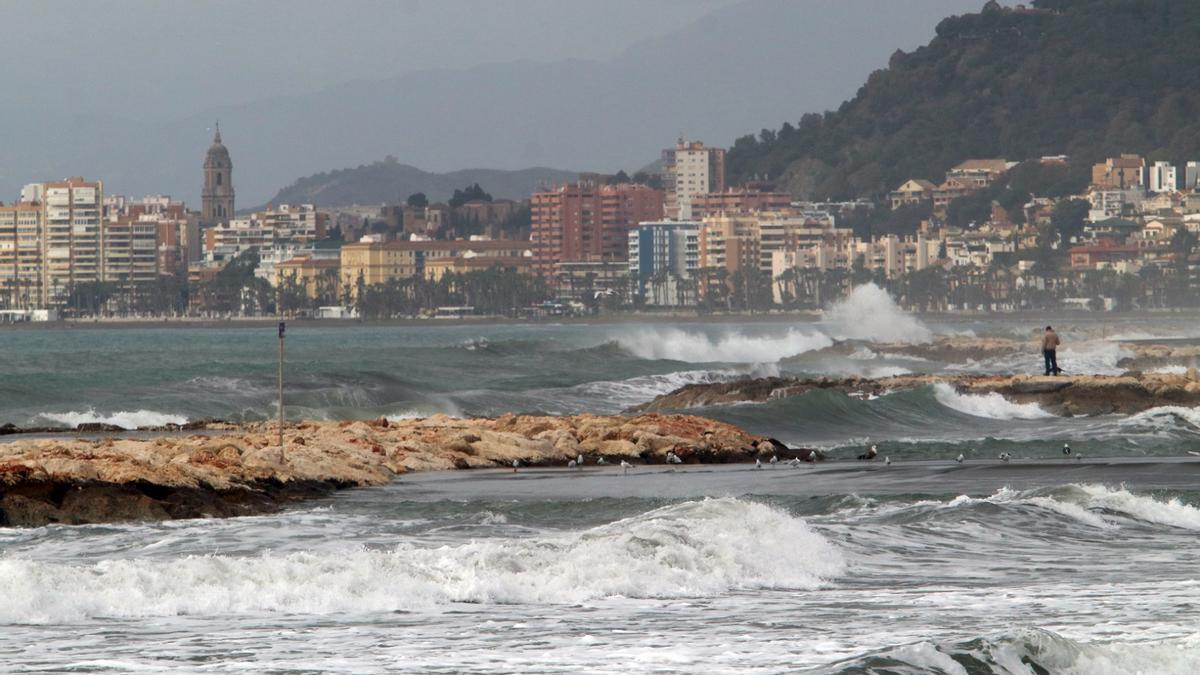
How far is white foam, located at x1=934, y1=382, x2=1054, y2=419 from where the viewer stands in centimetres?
3497

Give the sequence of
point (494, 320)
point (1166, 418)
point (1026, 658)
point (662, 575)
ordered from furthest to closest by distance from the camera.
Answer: point (494, 320)
point (1166, 418)
point (662, 575)
point (1026, 658)

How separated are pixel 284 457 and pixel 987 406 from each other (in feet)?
61.7

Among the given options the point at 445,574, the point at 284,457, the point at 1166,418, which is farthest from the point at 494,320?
the point at 445,574

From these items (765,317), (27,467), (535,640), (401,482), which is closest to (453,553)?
(535,640)

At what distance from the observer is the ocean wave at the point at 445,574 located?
488 inches

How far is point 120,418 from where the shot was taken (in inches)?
1373

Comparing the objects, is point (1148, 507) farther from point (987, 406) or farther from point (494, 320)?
point (494, 320)

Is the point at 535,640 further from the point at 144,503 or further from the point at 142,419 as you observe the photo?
the point at 142,419

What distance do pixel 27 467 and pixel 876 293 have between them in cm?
8105

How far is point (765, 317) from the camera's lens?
595 ft

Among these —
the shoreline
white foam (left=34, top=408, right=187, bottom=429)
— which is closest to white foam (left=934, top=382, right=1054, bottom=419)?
white foam (left=34, top=408, right=187, bottom=429)

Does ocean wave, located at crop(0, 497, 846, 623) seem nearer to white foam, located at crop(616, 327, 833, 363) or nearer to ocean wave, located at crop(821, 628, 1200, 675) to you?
ocean wave, located at crop(821, 628, 1200, 675)

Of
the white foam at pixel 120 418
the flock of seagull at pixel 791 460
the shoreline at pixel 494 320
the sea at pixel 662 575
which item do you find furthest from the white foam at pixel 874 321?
the shoreline at pixel 494 320

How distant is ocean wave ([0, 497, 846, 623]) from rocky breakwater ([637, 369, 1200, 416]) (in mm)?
20354
